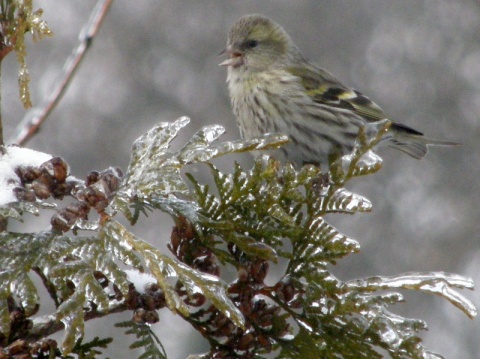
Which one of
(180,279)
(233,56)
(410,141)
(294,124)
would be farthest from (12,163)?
(410,141)

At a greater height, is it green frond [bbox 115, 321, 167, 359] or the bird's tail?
the bird's tail

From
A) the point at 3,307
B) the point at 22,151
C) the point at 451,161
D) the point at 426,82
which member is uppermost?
the point at 426,82

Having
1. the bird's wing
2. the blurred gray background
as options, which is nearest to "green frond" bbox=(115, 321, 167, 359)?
the bird's wing

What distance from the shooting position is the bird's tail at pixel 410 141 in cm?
407

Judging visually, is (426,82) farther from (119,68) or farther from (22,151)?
(22,151)

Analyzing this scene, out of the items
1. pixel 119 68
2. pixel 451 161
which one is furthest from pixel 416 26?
pixel 119 68

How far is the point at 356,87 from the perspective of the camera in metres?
9.39

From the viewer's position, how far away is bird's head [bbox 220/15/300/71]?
12.8 feet

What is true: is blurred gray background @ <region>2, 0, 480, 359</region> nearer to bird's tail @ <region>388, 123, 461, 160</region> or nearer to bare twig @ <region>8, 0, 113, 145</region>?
bird's tail @ <region>388, 123, 461, 160</region>

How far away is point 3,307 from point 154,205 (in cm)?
28

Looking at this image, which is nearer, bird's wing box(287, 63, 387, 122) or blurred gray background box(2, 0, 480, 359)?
bird's wing box(287, 63, 387, 122)

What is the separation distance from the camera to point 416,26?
1048 centimetres

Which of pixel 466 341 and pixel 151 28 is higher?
pixel 151 28

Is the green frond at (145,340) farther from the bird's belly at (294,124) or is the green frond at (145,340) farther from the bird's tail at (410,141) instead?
the bird's tail at (410,141)
